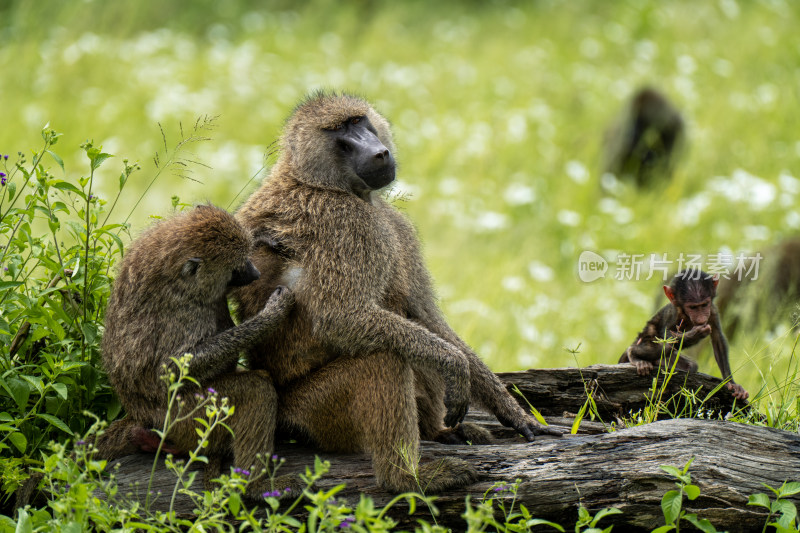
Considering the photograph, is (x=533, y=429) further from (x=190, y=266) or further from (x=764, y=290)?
(x=764, y=290)

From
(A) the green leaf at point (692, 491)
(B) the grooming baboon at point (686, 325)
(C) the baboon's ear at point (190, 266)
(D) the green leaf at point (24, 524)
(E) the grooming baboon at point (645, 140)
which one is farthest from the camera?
(E) the grooming baboon at point (645, 140)

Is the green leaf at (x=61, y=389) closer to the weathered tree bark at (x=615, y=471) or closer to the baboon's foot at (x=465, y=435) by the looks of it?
the weathered tree bark at (x=615, y=471)

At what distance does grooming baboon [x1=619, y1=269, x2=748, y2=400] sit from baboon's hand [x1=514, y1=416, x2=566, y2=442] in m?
0.55

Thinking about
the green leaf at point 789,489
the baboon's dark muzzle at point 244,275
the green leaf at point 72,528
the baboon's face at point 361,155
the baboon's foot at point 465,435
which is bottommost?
the green leaf at point 72,528

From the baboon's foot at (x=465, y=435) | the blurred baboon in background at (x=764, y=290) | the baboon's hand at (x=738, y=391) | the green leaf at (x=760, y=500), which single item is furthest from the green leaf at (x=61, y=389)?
the blurred baboon in background at (x=764, y=290)

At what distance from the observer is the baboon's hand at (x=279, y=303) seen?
3.38m

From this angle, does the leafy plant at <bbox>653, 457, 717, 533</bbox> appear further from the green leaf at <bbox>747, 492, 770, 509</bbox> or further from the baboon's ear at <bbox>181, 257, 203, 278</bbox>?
the baboon's ear at <bbox>181, 257, 203, 278</bbox>

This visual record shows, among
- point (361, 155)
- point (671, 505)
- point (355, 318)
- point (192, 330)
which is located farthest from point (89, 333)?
point (671, 505)

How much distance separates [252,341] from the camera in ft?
10.9

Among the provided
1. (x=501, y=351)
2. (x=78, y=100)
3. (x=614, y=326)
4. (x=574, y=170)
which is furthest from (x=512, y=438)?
(x=78, y=100)

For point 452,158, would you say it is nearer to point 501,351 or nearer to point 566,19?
point 501,351

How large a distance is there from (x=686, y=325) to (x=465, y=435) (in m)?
1.04

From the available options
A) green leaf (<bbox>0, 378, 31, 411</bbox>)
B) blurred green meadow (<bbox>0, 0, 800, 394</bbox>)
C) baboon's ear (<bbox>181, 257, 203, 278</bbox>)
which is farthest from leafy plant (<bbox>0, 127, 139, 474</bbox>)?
blurred green meadow (<bbox>0, 0, 800, 394</bbox>)

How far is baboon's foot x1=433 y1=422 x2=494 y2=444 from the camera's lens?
389 cm
